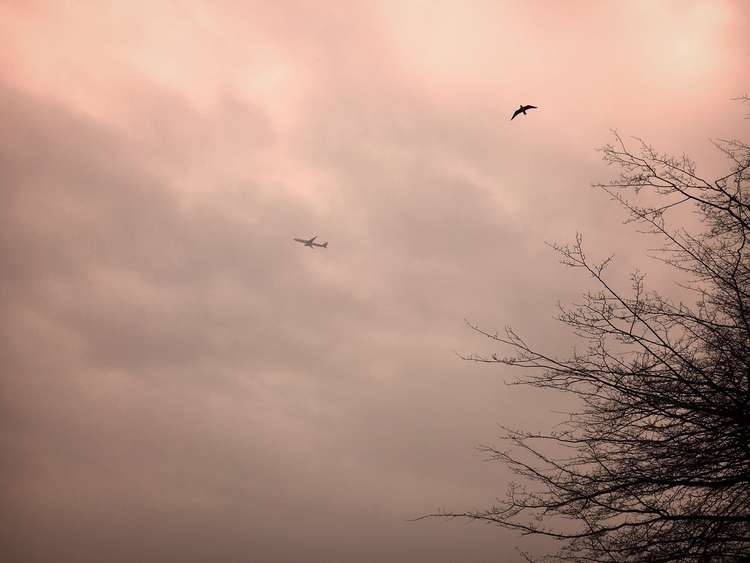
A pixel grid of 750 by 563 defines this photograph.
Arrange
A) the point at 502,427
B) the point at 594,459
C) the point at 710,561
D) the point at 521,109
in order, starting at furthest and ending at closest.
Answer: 1. the point at 521,109
2. the point at 502,427
3. the point at 594,459
4. the point at 710,561

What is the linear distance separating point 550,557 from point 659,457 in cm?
152

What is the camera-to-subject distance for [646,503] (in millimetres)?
4941

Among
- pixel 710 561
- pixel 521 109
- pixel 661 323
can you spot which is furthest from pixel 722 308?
pixel 521 109

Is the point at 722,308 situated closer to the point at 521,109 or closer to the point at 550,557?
the point at 550,557

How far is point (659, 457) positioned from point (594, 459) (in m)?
0.60

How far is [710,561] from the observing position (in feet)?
15.4

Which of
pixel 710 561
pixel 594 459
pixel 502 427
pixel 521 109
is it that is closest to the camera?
pixel 710 561

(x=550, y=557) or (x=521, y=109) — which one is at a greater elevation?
(x=521, y=109)

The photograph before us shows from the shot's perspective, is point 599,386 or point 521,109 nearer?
point 599,386

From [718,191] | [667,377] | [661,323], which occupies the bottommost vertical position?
[667,377]

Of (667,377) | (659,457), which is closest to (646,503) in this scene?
(659,457)

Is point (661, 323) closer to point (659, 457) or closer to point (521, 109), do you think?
point (659, 457)

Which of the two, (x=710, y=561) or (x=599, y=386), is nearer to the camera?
(x=710, y=561)

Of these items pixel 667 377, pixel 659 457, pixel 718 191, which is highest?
pixel 718 191
